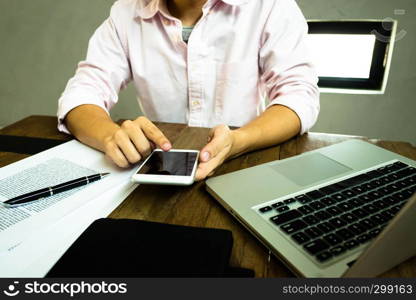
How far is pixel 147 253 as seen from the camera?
32 centimetres

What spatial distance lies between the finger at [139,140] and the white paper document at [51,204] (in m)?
0.04

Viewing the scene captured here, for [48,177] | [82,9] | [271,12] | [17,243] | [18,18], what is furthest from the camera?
[18,18]

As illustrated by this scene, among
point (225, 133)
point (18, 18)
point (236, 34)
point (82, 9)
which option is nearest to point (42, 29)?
point (18, 18)

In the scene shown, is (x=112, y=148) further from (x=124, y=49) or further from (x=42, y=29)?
(x=42, y=29)

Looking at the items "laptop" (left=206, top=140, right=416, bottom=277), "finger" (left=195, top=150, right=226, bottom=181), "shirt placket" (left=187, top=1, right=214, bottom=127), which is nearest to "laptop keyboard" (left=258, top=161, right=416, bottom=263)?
"laptop" (left=206, top=140, right=416, bottom=277)

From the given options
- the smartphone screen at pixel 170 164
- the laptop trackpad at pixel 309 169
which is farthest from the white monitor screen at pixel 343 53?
the smartphone screen at pixel 170 164

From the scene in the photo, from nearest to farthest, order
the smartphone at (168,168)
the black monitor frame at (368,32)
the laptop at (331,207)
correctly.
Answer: the laptop at (331,207) → the smartphone at (168,168) → the black monitor frame at (368,32)

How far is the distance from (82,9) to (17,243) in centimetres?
160

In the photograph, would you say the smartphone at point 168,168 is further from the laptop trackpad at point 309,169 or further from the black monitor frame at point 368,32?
the black monitor frame at point 368,32

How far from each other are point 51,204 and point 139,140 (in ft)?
0.56

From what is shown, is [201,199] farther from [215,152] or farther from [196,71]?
[196,71]

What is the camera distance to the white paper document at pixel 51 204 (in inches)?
13.9

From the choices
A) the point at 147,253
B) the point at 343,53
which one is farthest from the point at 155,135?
the point at 343,53

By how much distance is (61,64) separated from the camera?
178 centimetres
